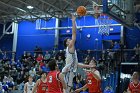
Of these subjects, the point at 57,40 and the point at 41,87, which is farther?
the point at 57,40

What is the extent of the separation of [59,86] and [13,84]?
50.8ft

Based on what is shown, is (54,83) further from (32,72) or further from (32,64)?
(32,64)

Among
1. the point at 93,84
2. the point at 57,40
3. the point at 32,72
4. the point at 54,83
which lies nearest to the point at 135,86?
the point at 93,84

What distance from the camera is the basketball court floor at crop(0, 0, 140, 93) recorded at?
2022cm

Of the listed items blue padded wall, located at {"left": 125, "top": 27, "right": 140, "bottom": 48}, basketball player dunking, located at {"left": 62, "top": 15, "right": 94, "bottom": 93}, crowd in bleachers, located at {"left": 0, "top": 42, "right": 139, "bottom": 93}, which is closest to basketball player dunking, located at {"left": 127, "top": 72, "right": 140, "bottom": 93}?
basketball player dunking, located at {"left": 62, "top": 15, "right": 94, "bottom": 93}

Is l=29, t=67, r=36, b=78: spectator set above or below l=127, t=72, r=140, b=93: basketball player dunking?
below

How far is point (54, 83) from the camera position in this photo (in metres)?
6.34

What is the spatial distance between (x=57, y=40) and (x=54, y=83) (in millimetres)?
21556

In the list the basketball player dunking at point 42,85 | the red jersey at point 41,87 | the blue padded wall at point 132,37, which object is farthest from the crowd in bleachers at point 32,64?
the red jersey at point 41,87

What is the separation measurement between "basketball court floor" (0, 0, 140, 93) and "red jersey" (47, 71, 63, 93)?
37.0 ft

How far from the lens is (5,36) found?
31.0 metres

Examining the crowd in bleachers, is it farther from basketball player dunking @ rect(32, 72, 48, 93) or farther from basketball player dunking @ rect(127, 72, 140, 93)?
basketball player dunking @ rect(32, 72, 48, 93)

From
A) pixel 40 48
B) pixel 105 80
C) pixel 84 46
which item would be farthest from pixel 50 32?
pixel 105 80

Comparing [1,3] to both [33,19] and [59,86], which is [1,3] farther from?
[59,86]
